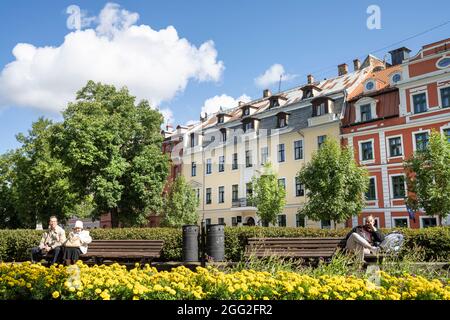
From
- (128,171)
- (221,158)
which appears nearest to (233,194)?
(221,158)

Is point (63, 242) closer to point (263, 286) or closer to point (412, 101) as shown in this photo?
point (263, 286)

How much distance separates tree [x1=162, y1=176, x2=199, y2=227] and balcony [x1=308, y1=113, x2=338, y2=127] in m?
12.5

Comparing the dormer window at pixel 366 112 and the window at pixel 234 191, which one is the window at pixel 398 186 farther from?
the window at pixel 234 191

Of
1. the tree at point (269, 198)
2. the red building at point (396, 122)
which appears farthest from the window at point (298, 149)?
the red building at point (396, 122)

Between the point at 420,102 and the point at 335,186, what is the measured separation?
8.24 m

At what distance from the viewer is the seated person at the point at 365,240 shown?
971cm

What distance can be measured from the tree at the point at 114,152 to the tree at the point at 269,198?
7.35 metres

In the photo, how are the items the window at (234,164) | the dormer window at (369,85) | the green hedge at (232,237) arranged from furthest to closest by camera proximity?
the window at (234,164), the dormer window at (369,85), the green hedge at (232,237)

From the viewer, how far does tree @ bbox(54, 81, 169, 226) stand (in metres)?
29.7

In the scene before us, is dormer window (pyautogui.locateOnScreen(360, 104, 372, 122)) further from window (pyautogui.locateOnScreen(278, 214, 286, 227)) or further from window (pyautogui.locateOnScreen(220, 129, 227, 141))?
window (pyautogui.locateOnScreen(220, 129, 227, 141))

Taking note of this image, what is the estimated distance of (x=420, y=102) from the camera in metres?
28.8

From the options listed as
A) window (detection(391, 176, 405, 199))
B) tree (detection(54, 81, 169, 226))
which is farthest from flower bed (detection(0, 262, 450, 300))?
window (detection(391, 176, 405, 199))

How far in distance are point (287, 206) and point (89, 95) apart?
17.7m

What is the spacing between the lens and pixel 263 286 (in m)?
5.12
